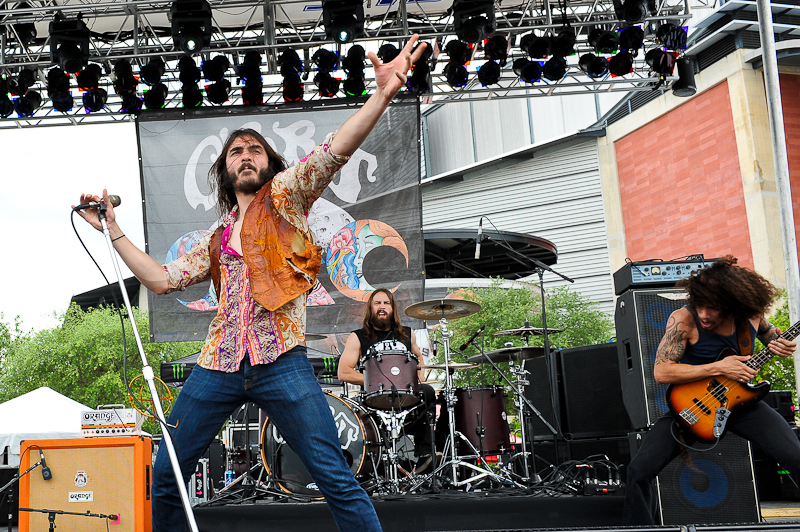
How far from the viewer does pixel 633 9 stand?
312 inches

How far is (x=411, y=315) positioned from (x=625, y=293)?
3.10 meters

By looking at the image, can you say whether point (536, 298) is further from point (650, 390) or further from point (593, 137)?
point (650, 390)

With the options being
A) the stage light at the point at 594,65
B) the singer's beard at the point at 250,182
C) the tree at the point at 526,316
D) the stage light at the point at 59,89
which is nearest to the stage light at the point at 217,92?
the stage light at the point at 59,89

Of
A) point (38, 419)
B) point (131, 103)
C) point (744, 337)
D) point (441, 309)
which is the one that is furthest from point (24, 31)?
point (38, 419)

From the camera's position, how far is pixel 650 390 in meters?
4.68

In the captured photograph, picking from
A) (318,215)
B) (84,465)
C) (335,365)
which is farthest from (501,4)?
(84,465)

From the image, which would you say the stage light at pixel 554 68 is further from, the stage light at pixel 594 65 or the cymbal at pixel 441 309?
the cymbal at pixel 441 309

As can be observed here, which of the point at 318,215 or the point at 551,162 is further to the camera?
the point at 551,162

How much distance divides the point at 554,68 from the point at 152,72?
15.6 ft

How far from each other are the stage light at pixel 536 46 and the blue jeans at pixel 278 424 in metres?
6.82

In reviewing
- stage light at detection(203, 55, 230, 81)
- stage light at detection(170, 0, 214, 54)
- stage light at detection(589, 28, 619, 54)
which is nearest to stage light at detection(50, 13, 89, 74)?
stage light at detection(170, 0, 214, 54)

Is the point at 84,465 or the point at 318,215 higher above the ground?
the point at 318,215

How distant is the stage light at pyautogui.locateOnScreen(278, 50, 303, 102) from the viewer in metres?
8.67

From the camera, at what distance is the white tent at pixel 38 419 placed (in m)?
14.7
